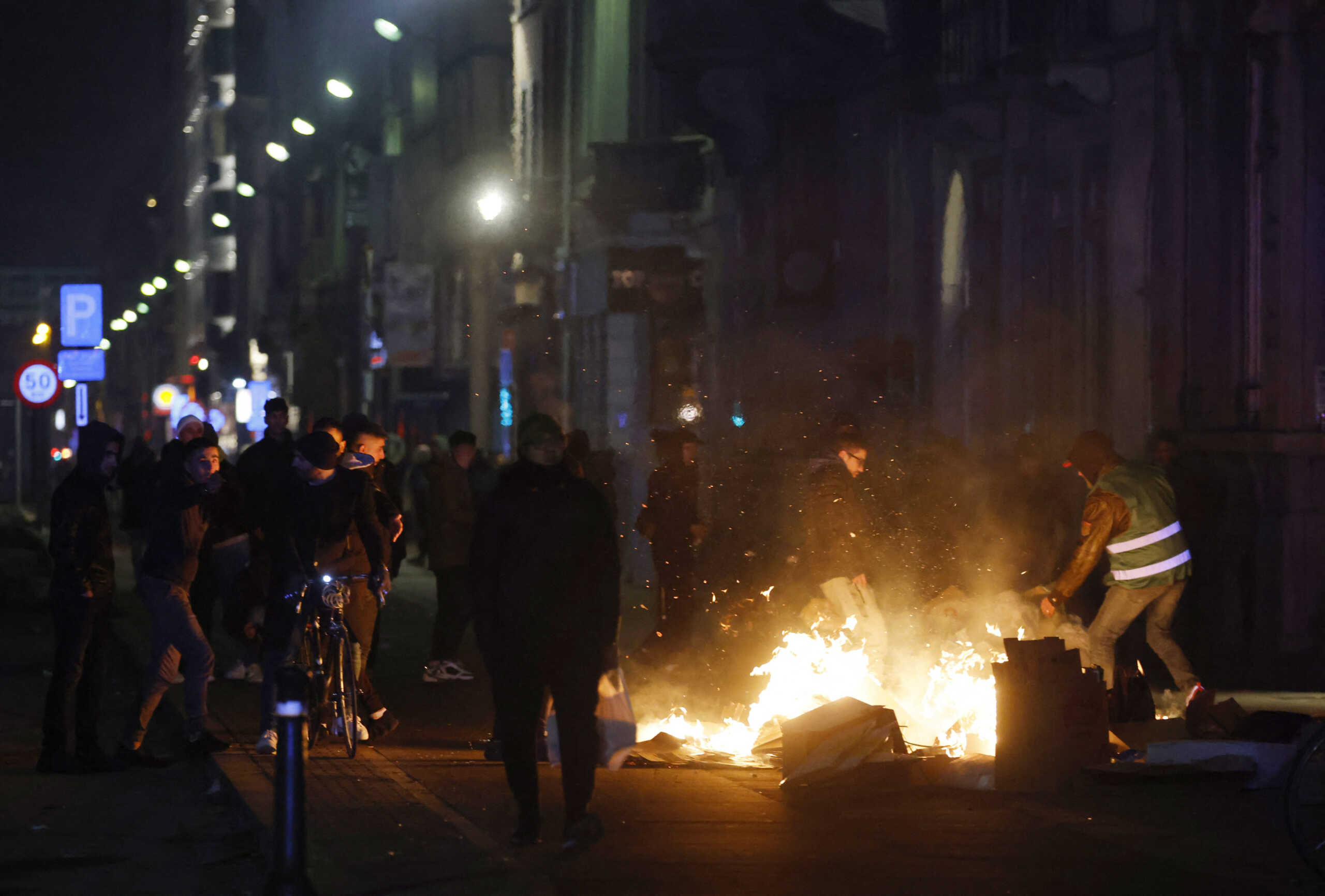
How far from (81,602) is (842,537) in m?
4.48

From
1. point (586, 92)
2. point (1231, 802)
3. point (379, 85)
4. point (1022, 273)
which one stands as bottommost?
point (1231, 802)

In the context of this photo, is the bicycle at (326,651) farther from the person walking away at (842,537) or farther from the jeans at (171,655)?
the person walking away at (842,537)

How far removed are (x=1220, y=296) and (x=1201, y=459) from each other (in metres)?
1.29

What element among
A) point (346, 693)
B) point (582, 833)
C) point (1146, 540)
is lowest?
point (582, 833)

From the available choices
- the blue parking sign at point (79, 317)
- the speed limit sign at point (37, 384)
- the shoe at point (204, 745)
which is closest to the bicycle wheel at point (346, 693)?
the shoe at point (204, 745)

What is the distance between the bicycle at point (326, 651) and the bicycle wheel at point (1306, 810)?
4981mm

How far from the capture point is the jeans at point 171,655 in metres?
9.68

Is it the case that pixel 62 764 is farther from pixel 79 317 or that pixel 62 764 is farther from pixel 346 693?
pixel 79 317

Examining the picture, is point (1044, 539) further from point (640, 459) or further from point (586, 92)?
point (586, 92)

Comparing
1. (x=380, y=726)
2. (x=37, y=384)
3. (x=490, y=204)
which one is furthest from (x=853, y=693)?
(x=490, y=204)

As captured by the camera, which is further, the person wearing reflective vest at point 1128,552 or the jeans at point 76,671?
the person wearing reflective vest at point 1128,552

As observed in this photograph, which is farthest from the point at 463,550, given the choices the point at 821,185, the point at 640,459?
the point at 640,459

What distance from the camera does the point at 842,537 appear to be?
11.4 meters

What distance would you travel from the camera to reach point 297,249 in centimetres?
6544
